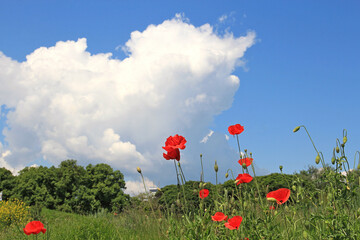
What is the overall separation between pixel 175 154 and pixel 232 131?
2.47 feet

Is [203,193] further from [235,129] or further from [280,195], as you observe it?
[280,195]

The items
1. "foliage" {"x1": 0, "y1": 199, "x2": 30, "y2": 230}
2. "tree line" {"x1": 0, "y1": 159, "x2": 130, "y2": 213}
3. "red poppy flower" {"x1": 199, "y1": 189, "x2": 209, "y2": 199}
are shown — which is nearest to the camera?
"red poppy flower" {"x1": 199, "y1": 189, "x2": 209, "y2": 199}

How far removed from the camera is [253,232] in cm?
314

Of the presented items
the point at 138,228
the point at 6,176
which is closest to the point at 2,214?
the point at 138,228

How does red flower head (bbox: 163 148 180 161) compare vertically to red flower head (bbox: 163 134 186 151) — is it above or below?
below

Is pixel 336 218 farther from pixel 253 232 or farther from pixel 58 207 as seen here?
pixel 58 207

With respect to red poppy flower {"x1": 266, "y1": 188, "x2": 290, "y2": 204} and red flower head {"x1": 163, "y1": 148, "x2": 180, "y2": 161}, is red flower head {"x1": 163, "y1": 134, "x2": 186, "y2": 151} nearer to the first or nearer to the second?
red flower head {"x1": 163, "y1": 148, "x2": 180, "y2": 161}

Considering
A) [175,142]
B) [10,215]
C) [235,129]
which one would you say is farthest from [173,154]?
[10,215]

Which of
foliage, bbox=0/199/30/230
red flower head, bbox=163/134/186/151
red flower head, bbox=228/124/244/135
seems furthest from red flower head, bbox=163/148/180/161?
foliage, bbox=0/199/30/230

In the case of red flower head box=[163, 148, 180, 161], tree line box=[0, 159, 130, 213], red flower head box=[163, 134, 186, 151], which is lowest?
red flower head box=[163, 148, 180, 161]

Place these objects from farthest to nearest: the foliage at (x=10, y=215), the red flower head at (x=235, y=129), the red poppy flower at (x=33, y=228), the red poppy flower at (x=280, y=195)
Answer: the foliage at (x=10, y=215) → the red poppy flower at (x=33, y=228) → the red flower head at (x=235, y=129) → the red poppy flower at (x=280, y=195)

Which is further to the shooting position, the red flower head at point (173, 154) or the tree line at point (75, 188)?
the tree line at point (75, 188)

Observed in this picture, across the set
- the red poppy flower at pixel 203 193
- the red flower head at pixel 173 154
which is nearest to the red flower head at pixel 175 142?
the red flower head at pixel 173 154

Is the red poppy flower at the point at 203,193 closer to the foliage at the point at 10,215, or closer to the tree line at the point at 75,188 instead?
the foliage at the point at 10,215
